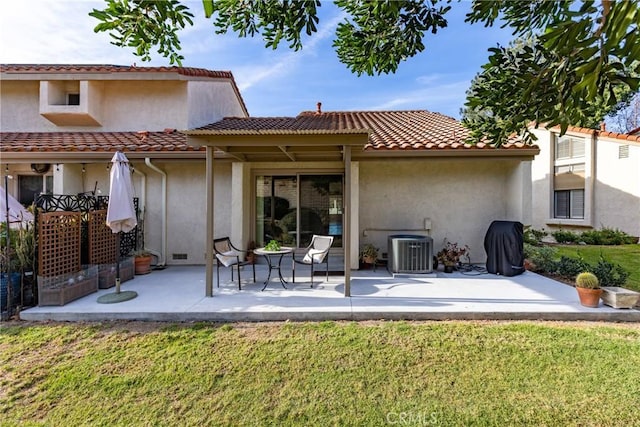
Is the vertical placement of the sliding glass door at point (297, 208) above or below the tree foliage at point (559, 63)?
below

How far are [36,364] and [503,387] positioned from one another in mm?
5841

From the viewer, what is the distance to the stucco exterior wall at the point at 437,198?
9.12 meters

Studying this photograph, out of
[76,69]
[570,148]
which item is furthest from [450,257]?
[570,148]

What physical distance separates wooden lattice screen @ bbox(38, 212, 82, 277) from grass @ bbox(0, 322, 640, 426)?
1.20 m

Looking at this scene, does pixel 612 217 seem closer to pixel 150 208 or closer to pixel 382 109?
pixel 382 109

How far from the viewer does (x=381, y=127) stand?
1161 centimetres

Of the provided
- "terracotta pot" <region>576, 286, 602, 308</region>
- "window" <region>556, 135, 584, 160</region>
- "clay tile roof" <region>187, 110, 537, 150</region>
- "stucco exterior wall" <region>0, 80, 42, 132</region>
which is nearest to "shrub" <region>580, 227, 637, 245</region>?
"window" <region>556, 135, 584, 160</region>

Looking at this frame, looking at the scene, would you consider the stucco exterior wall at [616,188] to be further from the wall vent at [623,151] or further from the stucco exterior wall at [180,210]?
the stucco exterior wall at [180,210]

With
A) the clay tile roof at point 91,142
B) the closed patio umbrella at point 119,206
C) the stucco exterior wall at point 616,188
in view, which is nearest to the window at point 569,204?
the stucco exterior wall at point 616,188

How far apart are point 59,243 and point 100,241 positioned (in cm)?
112

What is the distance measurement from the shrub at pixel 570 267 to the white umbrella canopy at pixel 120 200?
10331mm

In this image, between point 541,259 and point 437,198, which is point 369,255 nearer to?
point 437,198

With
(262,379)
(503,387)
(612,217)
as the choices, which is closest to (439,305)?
(503,387)

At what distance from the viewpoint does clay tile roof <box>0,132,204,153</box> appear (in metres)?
8.33
